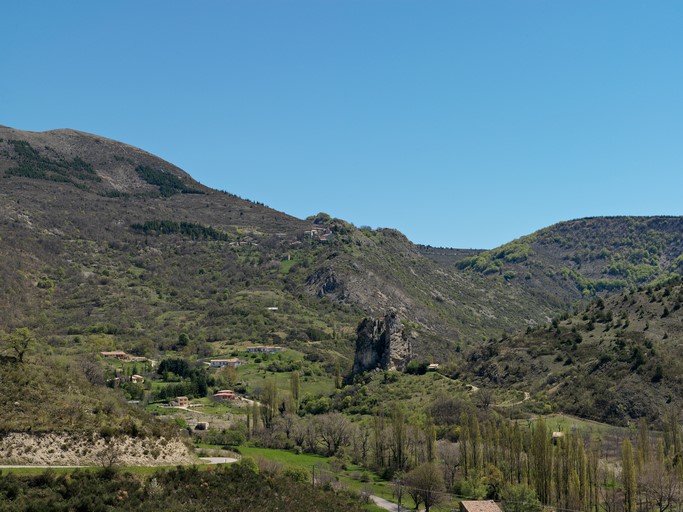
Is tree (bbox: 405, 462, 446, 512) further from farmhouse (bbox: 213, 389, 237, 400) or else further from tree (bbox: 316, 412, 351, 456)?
farmhouse (bbox: 213, 389, 237, 400)

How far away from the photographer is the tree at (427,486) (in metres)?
79.9

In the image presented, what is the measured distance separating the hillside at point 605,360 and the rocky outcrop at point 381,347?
13449mm

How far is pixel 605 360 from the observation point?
11788cm

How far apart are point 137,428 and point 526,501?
124 feet

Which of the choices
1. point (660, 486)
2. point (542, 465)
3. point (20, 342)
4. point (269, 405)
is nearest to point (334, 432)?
point (269, 405)

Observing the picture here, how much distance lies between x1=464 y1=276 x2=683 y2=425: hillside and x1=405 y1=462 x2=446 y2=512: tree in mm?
34370

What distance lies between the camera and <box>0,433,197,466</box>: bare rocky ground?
48656 mm

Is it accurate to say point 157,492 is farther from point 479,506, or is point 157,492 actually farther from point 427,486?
point 427,486

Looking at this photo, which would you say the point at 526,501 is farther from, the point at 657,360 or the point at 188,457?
the point at 657,360

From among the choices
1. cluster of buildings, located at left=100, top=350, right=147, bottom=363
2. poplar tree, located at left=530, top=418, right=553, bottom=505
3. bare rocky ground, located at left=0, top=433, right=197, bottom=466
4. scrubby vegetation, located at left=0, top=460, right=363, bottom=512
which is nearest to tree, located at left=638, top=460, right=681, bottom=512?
poplar tree, located at left=530, top=418, right=553, bottom=505

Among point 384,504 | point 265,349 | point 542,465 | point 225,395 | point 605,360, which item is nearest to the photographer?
point 542,465

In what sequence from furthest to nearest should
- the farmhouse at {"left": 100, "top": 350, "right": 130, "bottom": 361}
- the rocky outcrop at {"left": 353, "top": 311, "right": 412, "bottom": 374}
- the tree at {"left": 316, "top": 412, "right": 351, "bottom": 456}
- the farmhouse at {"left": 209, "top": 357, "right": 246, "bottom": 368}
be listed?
1. the farmhouse at {"left": 209, "top": 357, "right": 246, "bottom": 368}
2. the farmhouse at {"left": 100, "top": 350, "right": 130, "bottom": 361}
3. the rocky outcrop at {"left": 353, "top": 311, "right": 412, "bottom": 374}
4. the tree at {"left": 316, "top": 412, "right": 351, "bottom": 456}

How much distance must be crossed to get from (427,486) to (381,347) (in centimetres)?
6945

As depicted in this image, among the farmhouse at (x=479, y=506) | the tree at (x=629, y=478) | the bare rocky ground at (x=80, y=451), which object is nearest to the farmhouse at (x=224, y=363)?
the farmhouse at (x=479, y=506)
